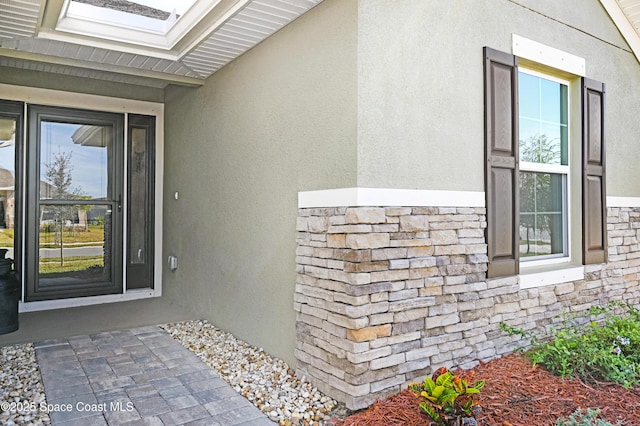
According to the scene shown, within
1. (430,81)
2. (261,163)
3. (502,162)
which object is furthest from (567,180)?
(261,163)

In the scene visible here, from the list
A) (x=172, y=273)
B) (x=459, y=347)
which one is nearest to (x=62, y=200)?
(x=172, y=273)

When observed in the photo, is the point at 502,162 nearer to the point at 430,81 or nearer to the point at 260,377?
the point at 430,81

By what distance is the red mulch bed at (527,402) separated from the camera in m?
2.72

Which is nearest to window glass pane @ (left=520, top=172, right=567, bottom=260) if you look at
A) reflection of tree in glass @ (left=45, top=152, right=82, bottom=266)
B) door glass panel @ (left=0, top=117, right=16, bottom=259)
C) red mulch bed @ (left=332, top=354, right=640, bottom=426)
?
red mulch bed @ (left=332, top=354, right=640, bottom=426)

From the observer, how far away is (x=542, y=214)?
438 centimetres

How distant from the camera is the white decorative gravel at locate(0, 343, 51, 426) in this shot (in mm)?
2893

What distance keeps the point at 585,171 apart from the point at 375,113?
2685 millimetres

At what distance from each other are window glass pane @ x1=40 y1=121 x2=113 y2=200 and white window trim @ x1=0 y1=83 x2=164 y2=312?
0.29 m

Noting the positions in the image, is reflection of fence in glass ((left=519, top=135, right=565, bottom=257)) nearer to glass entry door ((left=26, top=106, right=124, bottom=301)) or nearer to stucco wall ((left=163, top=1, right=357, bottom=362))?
stucco wall ((left=163, top=1, right=357, bottom=362))

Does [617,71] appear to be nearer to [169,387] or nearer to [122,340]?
[169,387]

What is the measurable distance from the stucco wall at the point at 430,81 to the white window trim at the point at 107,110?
14.5 feet

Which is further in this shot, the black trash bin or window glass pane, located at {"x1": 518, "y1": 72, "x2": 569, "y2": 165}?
the black trash bin

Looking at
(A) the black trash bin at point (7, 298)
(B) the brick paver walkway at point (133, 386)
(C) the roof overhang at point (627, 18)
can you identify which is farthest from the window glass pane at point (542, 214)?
(A) the black trash bin at point (7, 298)

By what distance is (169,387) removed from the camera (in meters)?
3.41
